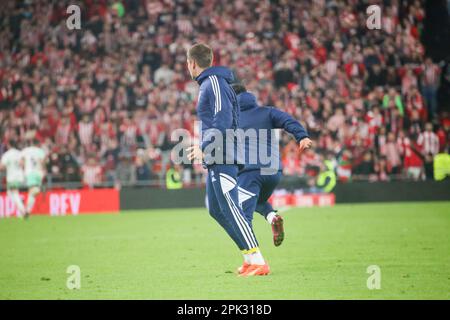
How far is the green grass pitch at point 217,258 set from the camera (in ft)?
29.3

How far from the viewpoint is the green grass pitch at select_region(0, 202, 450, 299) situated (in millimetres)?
8945

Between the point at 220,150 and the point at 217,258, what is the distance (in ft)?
9.73

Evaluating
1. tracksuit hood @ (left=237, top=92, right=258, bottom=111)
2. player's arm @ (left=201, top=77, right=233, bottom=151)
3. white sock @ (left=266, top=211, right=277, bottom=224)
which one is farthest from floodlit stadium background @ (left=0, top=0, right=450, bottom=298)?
player's arm @ (left=201, top=77, right=233, bottom=151)

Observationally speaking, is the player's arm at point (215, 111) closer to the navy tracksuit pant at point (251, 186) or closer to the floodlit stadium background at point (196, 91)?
the navy tracksuit pant at point (251, 186)

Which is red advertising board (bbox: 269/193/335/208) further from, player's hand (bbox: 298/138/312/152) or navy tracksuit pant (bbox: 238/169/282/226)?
player's hand (bbox: 298/138/312/152)

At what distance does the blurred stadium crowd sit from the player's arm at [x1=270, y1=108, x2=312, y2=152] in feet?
Answer: 44.2

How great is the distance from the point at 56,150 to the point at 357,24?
11070 mm

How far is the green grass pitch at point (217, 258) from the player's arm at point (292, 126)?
5.17ft

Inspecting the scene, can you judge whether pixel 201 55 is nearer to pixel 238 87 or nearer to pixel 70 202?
pixel 238 87

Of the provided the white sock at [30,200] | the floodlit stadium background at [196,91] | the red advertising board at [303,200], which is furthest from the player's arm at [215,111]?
the red advertising board at [303,200]

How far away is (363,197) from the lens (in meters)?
25.8
